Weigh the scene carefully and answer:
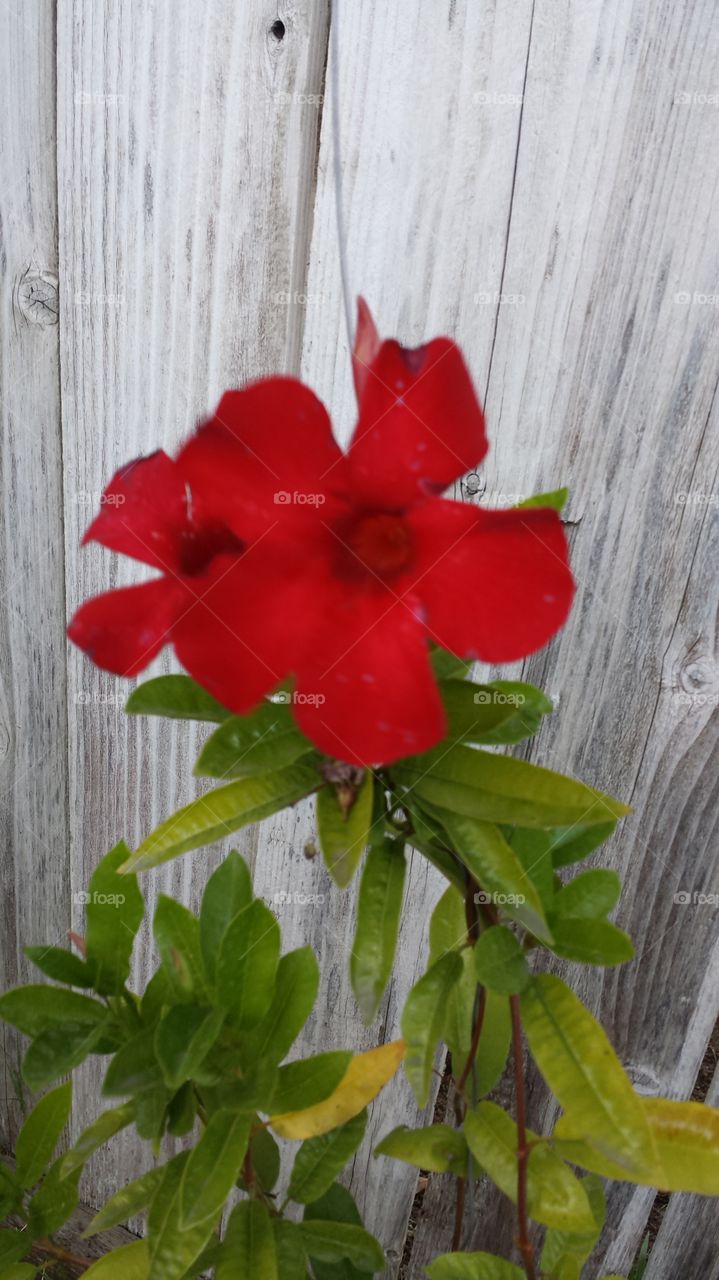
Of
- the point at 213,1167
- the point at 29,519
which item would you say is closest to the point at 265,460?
the point at 213,1167

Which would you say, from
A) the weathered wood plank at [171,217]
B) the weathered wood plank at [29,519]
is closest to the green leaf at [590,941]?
the weathered wood plank at [171,217]

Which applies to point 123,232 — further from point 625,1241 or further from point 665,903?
point 625,1241

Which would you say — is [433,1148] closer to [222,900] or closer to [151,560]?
[222,900]

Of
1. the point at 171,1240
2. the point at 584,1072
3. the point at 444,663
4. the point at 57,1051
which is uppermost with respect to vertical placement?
the point at 444,663

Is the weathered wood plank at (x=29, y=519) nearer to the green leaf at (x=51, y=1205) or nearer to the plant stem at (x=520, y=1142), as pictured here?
the green leaf at (x=51, y=1205)

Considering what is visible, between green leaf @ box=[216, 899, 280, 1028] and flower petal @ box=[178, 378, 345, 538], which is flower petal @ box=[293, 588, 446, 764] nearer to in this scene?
flower petal @ box=[178, 378, 345, 538]
